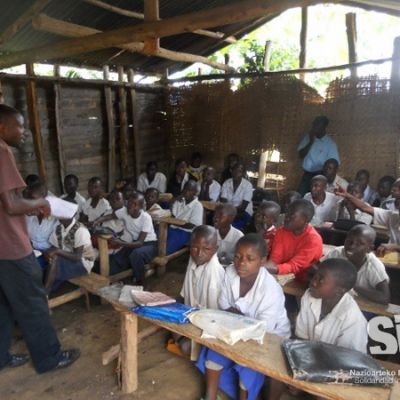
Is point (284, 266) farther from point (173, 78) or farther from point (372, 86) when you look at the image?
point (173, 78)

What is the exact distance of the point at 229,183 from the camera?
6113 mm

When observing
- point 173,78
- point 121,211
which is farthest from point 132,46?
point 173,78

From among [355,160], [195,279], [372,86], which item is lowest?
[195,279]

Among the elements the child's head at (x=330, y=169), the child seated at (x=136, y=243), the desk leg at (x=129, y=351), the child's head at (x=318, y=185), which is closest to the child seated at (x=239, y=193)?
the child's head at (x=330, y=169)

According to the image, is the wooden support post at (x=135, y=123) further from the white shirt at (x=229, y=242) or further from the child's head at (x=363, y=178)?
the white shirt at (x=229, y=242)

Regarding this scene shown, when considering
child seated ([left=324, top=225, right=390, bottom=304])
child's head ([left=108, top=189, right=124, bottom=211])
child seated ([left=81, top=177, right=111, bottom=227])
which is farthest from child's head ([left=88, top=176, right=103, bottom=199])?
child seated ([left=324, top=225, right=390, bottom=304])

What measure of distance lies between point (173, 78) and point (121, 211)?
4.55 meters

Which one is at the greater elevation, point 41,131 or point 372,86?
point 372,86

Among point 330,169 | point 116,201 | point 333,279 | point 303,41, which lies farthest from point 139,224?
point 303,41

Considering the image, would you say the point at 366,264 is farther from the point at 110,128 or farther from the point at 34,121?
the point at 110,128

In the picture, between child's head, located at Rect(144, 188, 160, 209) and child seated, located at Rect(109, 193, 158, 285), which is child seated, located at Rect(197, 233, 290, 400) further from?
child's head, located at Rect(144, 188, 160, 209)

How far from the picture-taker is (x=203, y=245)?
2.75 meters

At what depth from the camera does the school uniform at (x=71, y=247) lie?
3.63 metres

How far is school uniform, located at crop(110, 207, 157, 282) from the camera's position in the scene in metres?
4.36
